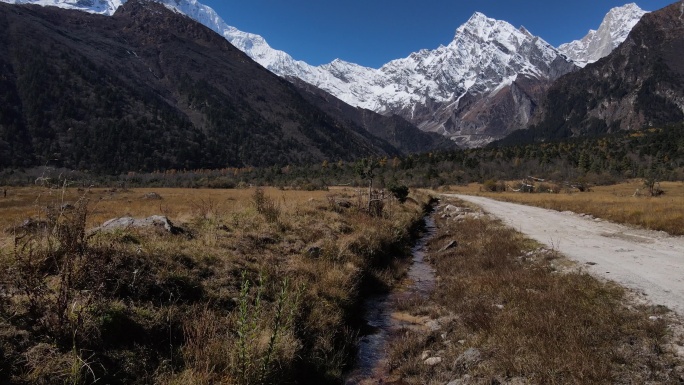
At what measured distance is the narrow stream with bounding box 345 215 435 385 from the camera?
8273 mm

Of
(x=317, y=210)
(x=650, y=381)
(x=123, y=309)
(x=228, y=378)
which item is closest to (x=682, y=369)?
(x=650, y=381)

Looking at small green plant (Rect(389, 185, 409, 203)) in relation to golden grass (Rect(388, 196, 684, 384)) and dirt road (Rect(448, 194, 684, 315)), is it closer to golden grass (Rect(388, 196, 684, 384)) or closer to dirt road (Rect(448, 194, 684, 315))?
dirt road (Rect(448, 194, 684, 315))

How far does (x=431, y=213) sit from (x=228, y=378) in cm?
3636

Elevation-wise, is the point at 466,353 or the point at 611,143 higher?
the point at 611,143

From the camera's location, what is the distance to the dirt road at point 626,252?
979 centimetres

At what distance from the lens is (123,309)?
670cm

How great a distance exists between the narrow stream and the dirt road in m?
5.33

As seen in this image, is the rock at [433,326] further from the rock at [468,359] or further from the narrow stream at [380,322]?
the rock at [468,359]

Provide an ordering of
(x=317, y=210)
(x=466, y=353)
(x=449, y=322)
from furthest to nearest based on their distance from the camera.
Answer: (x=317, y=210) < (x=449, y=322) < (x=466, y=353)

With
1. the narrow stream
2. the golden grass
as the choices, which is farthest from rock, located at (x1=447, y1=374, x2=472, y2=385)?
the narrow stream

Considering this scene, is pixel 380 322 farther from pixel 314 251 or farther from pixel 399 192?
pixel 399 192

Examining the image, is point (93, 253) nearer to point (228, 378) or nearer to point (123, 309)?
point (123, 309)

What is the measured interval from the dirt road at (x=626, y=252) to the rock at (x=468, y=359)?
4.30 meters

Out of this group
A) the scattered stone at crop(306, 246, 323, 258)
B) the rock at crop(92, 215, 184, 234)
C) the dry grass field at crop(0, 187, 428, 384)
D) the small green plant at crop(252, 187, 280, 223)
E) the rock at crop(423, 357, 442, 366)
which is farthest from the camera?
the small green plant at crop(252, 187, 280, 223)
